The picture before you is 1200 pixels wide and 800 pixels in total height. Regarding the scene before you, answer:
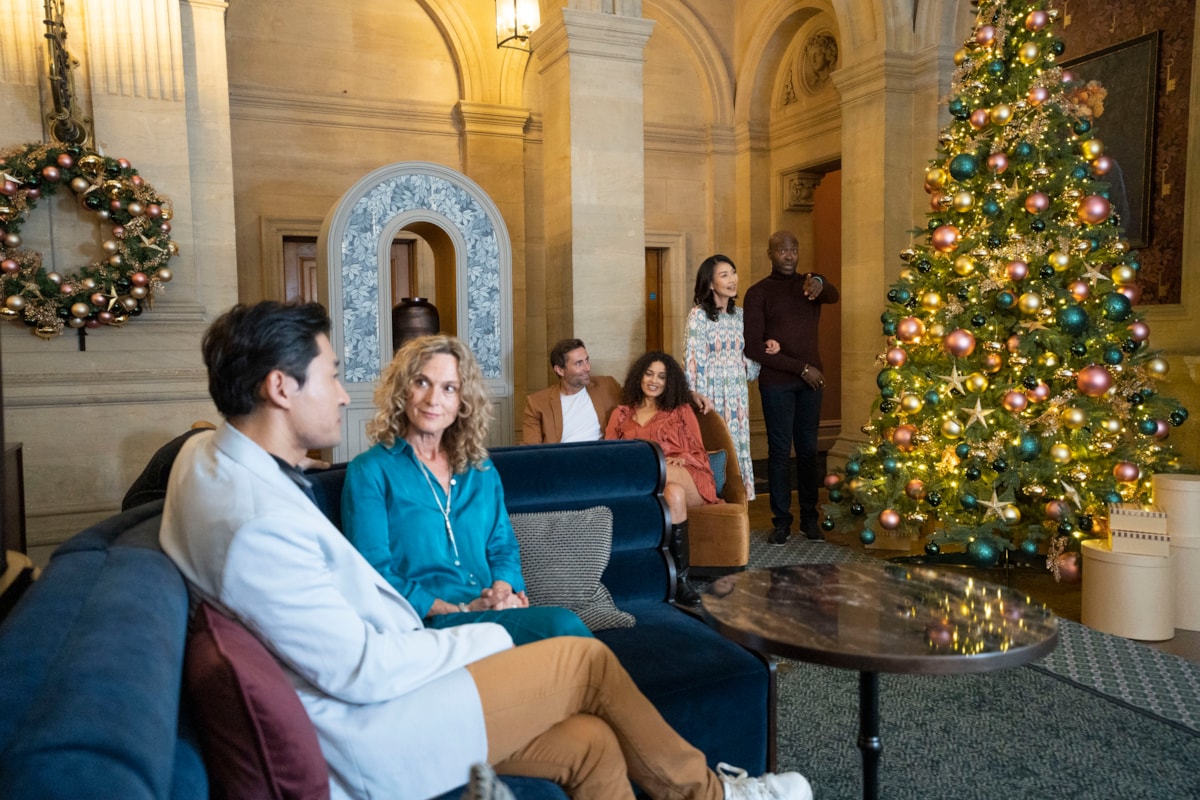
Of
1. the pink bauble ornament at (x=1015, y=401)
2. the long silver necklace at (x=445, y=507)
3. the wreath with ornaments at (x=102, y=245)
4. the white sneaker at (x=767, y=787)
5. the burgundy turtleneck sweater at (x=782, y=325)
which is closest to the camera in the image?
the white sneaker at (x=767, y=787)

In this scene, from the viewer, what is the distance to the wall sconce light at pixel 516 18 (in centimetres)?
701

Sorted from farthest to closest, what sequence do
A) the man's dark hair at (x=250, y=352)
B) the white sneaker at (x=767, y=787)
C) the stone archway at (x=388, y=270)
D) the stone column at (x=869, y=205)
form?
the stone column at (x=869, y=205) → the stone archway at (x=388, y=270) → the white sneaker at (x=767, y=787) → the man's dark hair at (x=250, y=352)

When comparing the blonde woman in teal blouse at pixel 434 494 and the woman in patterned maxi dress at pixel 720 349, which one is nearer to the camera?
the blonde woman in teal blouse at pixel 434 494

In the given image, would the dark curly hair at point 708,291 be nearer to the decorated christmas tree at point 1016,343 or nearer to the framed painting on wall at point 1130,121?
the decorated christmas tree at point 1016,343

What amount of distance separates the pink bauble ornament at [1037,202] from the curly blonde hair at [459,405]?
365 cm

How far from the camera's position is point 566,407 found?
493 centimetres

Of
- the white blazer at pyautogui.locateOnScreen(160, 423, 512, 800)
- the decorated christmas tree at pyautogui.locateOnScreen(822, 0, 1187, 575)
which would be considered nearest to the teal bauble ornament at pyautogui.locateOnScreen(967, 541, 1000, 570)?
the decorated christmas tree at pyautogui.locateOnScreen(822, 0, 1187, 575)

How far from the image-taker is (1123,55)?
588 centimetres

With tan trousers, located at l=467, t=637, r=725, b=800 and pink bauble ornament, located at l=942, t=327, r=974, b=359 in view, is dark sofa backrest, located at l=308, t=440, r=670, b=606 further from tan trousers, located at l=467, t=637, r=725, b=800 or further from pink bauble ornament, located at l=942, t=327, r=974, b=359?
pink bauble ornament, located at l=942, t=327, r=974, b=359

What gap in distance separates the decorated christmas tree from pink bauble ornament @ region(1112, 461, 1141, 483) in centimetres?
1

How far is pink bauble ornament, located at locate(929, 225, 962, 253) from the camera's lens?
5035 mm

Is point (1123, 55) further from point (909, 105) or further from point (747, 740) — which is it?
point (747, 740)

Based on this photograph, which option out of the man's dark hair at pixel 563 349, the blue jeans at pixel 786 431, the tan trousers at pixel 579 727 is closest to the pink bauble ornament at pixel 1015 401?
the blue jeans at pixel 786 431

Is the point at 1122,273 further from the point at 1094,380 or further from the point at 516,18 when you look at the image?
the point at 516,18
